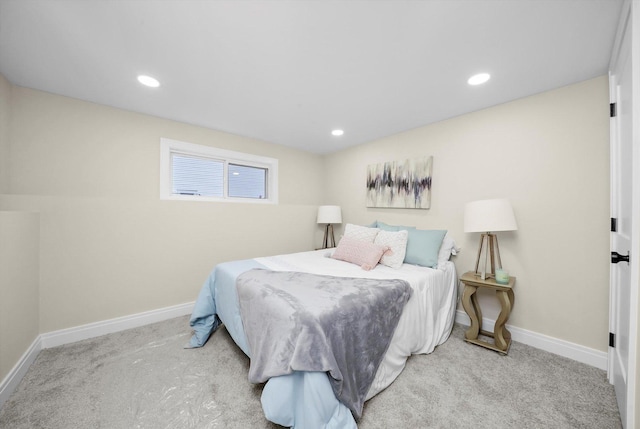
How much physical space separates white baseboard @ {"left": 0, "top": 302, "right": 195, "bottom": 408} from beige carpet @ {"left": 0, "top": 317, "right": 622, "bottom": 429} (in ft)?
0.21

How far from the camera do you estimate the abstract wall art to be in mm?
2885

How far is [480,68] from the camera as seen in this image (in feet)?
5.81

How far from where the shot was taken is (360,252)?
2.53 metres

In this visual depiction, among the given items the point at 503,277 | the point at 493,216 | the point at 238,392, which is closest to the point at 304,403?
the point at 238,392

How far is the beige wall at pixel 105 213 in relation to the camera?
2092 millimetres

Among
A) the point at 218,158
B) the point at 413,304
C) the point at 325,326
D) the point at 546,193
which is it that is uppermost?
the point at 218,158

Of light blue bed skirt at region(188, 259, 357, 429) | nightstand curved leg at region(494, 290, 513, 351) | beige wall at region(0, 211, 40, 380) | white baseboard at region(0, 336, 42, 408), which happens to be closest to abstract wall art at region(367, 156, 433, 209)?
nightstand curved leg at region(494, 290, 513, 351)

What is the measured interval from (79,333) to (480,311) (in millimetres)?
3921

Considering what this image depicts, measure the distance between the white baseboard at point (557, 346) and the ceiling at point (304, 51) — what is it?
222 cm

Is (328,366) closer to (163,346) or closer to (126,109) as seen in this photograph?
(163,346)

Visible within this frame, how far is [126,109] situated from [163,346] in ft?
8.03

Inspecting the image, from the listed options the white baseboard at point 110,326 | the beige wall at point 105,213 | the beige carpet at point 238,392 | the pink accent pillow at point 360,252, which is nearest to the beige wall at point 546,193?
the beige carpet at point 238,392

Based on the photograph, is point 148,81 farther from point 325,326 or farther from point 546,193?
point 546,193

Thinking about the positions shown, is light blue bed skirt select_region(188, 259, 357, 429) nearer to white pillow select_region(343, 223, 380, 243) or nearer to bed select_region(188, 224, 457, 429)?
bed select_region(188, 224, 457, 429)
